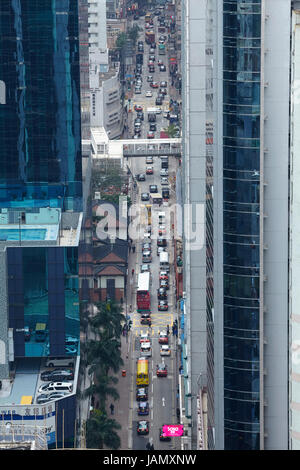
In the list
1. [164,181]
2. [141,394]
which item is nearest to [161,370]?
[141,394]

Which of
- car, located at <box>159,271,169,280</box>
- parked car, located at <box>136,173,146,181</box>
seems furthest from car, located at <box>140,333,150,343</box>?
parked car, located at <box>136,173,146,181</box>

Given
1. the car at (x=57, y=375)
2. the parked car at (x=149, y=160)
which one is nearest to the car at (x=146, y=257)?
the parked car at (x=149, y=160)

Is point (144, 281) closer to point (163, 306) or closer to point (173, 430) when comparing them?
point (163, 306)

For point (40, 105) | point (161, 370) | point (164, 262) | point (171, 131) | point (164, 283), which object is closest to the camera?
point (40, 105)

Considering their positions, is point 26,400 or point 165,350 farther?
point 165,350
